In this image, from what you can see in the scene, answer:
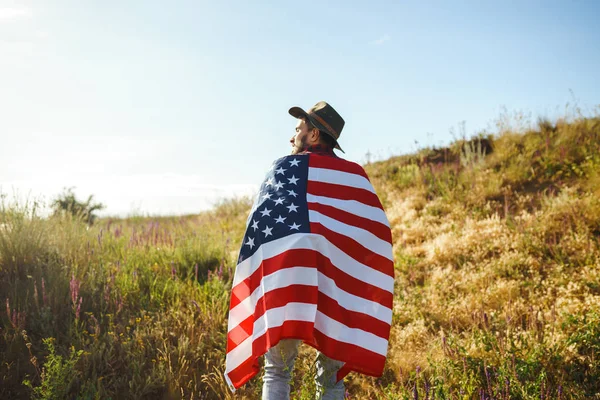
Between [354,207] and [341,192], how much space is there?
0.53 ft

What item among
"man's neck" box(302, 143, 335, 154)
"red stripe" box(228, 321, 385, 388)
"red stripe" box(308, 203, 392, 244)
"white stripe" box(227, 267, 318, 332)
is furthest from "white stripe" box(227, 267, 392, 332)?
"man's neck" box(302, 143, 335, 154)

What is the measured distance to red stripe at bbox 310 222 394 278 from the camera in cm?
354

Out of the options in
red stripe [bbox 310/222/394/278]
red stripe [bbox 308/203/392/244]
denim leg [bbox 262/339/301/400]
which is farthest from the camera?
red stripe [bbox 308/203/392/244]

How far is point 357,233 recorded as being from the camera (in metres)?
3.74

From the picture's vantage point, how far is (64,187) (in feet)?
55.2

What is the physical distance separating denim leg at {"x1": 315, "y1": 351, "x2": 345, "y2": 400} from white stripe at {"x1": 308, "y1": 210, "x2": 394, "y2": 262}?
923 mm

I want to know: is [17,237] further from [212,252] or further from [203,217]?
[203,217]


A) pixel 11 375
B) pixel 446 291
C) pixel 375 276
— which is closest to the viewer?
pixel 375 276

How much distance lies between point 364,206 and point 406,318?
267 centimetres

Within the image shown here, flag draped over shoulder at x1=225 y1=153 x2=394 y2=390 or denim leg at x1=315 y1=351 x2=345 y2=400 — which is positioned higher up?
flag draped over shoulder at x1=225 y1=153 x2=394 y2=390

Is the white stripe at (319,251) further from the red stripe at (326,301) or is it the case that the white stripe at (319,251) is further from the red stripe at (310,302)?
the red stripe at (310,302)

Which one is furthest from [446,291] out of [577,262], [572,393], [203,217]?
[203,217]

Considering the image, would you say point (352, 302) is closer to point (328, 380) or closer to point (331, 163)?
point (328, 380)

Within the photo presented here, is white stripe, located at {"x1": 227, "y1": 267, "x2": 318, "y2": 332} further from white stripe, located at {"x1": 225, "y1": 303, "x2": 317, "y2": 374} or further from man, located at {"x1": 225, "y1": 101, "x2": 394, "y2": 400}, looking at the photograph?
white stripe, located at {"x1": 225, "y1": 303, "x2": 317, "y2": 374}
